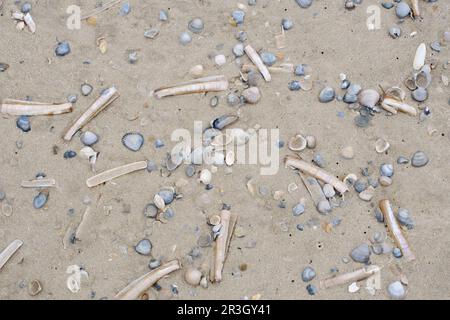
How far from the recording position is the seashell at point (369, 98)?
3.05 m

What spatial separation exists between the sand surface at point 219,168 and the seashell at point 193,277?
0.12 ft

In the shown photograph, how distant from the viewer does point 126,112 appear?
121 inches

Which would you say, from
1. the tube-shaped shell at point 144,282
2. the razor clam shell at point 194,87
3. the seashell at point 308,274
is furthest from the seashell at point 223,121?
the seashell at point 308,274

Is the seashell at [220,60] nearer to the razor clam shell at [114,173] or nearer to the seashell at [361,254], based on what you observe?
the razor clam shell at [114,173]

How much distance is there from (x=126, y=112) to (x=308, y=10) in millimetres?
1171

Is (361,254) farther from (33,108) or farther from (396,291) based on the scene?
(33,108)

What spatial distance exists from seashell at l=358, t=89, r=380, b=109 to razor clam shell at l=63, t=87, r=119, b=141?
1.31m

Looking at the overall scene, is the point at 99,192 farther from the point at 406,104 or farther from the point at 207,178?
the point at 406,104

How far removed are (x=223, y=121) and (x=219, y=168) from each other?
248 mm

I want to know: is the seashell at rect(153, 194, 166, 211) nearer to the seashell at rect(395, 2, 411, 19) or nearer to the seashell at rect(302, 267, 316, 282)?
the seashell at rect(302, 267, 316, 282)

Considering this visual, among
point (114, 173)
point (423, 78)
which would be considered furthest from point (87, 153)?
point (423, 78)

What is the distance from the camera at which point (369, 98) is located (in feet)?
10.00
